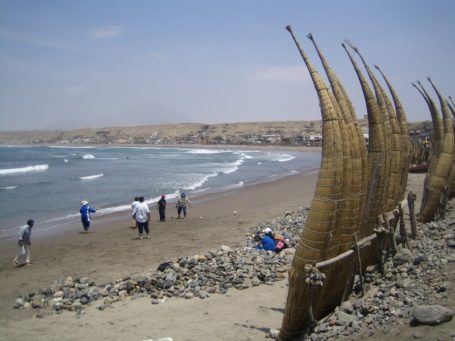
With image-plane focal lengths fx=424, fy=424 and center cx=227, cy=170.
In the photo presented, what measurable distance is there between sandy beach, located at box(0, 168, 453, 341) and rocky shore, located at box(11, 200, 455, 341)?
240 millimetres

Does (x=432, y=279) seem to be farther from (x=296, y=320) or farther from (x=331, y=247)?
(x=296, y=320)

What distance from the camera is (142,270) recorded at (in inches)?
467

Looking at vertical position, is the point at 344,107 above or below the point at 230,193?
above

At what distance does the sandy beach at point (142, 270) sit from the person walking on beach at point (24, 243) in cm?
30

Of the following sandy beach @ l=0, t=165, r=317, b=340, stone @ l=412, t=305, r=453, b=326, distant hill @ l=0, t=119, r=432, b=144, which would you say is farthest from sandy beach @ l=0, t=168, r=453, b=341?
distant hill @ l=0, t=119, r=432, b=144

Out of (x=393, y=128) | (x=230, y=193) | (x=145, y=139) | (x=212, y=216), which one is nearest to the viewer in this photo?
(x=393, y=128)

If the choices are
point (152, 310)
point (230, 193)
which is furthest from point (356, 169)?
point (230, 193)

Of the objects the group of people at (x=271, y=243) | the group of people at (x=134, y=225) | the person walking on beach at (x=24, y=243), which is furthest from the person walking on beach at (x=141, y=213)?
the group of people at (x=271, y=243)

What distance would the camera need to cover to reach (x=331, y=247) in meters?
6.64

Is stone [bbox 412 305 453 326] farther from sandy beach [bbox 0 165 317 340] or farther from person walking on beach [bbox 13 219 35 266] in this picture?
person walking on beach [bbox 13 219 35 266]

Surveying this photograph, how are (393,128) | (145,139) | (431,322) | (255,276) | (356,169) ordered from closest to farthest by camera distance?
(431,322), (356,169), (255,276), (393,128), (145,139)

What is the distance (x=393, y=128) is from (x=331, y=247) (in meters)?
5.52

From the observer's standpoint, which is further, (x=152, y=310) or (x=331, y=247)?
(x=152, y=310)

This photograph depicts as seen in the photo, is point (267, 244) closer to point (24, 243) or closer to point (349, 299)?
point (349, 299)
